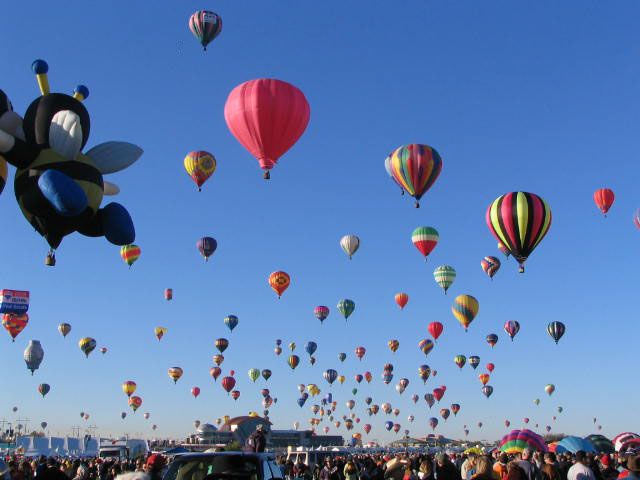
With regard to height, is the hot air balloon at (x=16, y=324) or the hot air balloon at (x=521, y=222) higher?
the hot air balloon at (x=521, y=222)

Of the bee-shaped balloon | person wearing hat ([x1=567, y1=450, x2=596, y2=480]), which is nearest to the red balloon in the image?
the bee-shaped balloon

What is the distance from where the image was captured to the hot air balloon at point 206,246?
4025 cm

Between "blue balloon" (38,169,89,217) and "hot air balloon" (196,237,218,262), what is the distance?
89.0ft

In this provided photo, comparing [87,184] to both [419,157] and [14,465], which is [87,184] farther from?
[419,157]

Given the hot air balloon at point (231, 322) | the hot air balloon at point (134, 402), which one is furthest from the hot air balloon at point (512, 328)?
the hot air balloon at point (134, 402)

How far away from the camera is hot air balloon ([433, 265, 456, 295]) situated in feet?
141

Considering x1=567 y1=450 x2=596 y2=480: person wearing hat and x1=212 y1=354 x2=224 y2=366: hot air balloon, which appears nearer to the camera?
x1=567 y1=450 x2=596 y2=480: person wearing hat

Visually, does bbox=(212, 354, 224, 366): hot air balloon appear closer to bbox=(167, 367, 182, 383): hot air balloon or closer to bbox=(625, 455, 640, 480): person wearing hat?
bbox=(167, 367, 182, 383): hot air balloon

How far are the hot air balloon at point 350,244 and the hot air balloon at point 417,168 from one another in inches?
486

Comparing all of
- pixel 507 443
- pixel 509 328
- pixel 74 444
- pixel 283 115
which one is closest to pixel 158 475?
pixel 507 443

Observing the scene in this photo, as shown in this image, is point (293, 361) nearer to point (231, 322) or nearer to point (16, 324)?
point (231, 322)

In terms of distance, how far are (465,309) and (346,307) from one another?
9.20 metres

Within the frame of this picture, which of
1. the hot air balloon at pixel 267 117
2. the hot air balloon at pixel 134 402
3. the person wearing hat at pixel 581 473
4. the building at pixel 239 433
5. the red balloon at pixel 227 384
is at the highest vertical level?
the hot air balloon at pixel 267 117

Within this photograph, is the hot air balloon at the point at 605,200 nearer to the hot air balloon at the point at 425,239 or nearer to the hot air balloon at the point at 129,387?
the hot air balloon at the point at 425,239
